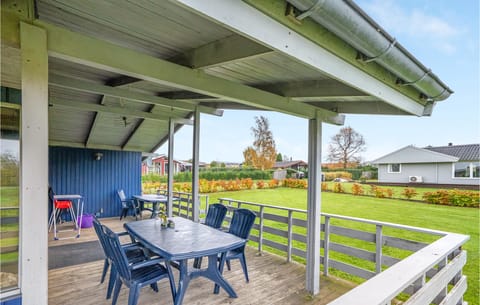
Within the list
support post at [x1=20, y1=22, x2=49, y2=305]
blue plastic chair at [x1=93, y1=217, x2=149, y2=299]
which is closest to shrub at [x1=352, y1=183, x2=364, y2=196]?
blue plastic chair at [x1=93, y1=217, x2=149, y2=299]

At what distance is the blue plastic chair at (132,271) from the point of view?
2574mm

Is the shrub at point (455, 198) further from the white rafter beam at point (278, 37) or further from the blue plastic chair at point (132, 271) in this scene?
the blue plastic chair at point (132, 271)

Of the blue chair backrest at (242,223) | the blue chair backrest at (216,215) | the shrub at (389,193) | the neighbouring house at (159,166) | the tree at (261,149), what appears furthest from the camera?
the tree at (261,149)

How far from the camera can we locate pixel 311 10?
116cm

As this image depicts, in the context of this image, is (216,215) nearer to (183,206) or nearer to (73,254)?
(73,254)

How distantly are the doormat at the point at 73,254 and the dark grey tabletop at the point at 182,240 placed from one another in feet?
4.42

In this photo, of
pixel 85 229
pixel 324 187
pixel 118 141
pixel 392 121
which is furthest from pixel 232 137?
pixel 85 229

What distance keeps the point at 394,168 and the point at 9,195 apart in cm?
2002

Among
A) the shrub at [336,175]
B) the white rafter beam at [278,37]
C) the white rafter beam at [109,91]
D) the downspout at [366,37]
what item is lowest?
the shrub at [336,175]

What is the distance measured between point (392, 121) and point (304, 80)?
1791 cm

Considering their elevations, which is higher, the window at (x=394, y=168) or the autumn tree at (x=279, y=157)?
the autumn tree at (x=279, y=157)

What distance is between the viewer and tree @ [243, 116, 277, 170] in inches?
711

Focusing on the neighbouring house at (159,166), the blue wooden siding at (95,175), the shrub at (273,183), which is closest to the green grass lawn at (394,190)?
the shrub at (273,183)

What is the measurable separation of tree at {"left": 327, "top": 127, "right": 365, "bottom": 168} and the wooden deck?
1630 cm
